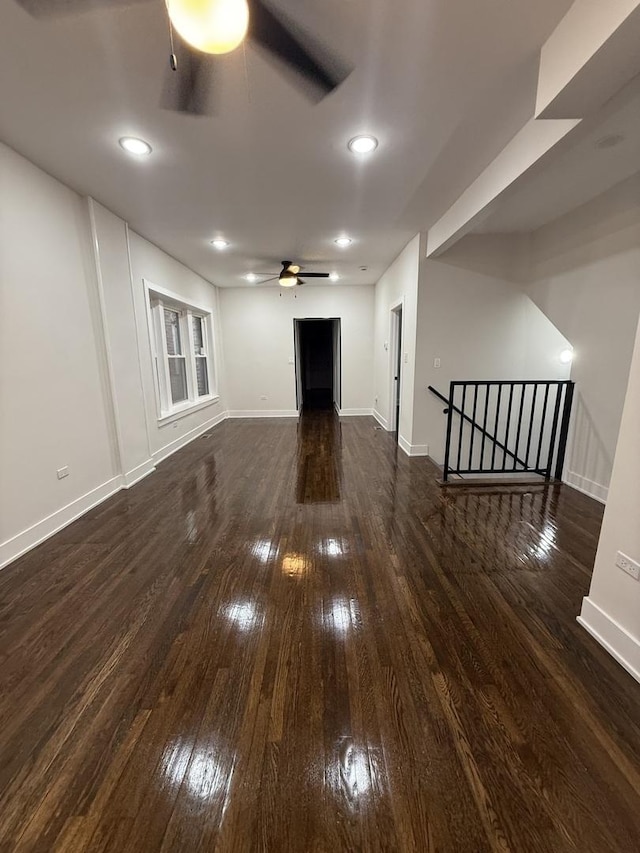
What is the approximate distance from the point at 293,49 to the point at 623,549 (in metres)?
2.64

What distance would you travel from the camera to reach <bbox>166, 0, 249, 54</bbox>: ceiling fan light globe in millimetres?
1049

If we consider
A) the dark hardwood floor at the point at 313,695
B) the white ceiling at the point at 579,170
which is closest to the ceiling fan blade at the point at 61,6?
the white ceiling at the point at 579,170

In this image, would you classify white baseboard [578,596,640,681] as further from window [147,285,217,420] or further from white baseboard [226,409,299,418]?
white baseboard [226,409,299,418]

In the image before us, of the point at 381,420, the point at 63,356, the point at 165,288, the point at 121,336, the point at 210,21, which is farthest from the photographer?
the point at 381,420

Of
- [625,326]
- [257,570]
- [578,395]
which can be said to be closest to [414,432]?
[578,395]

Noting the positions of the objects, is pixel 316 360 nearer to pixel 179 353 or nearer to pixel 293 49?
pixel 179 353

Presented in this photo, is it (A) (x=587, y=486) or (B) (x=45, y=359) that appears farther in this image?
(A) (x=587, y=486)

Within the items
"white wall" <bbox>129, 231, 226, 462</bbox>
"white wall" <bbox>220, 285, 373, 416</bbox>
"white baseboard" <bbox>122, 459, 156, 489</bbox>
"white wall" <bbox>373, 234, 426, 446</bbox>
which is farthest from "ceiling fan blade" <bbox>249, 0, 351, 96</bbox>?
"white wall" <bbox>220, 285, 373, 416</bbox>

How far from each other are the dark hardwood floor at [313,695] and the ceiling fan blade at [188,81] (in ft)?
8.57

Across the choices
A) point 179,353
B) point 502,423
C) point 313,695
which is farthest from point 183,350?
point 313,695

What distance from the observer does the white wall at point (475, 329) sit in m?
4.26

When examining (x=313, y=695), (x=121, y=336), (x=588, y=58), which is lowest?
(x=313, y=695)

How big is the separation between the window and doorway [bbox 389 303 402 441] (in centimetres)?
334

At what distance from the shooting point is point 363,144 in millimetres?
2381
